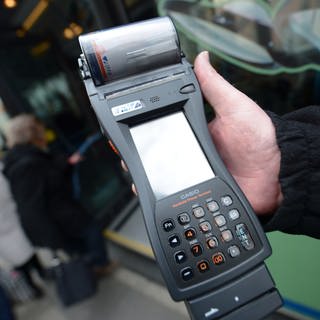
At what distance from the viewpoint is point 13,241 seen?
5.72 ft

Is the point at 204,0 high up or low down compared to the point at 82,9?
down

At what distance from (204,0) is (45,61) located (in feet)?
4.78

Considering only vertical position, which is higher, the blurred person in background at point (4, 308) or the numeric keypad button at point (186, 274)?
the numeric keypad button at point (186, 274)

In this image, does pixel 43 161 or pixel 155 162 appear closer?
pixel 155 162

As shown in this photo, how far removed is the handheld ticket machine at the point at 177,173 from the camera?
0.52 metres

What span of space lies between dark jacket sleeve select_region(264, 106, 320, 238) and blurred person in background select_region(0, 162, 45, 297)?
149 cm

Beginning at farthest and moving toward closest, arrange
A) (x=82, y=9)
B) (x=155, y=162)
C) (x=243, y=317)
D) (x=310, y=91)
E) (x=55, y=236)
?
(x=55, y=236), (x=82, y=9), (x=310, y=91), (x=155, y=162), (x=243, y=317)

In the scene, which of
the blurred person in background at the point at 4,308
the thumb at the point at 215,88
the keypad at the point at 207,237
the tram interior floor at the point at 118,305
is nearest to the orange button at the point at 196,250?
the keypad at the point at 207,237

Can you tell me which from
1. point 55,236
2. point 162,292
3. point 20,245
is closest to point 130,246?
point 162,292

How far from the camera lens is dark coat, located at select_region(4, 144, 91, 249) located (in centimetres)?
153

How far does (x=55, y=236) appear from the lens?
1.69 metres

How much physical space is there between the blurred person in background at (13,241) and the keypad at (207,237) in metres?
1.36

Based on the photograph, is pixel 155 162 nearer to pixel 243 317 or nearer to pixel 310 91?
pixel 243 317

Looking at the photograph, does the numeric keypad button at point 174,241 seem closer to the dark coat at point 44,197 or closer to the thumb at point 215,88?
the thumb at point 215,88
